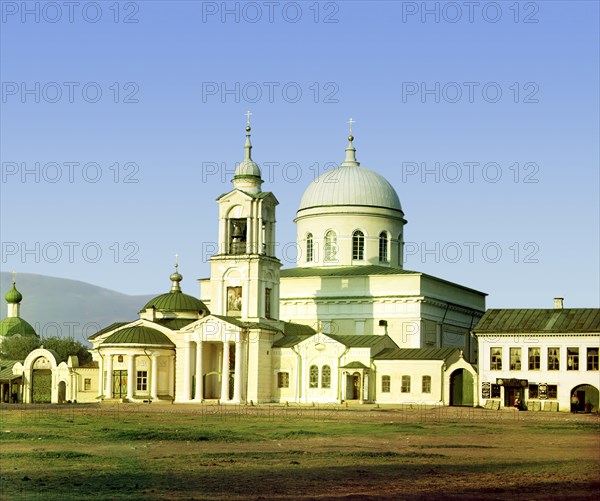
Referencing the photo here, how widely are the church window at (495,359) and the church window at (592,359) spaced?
5.20 metres

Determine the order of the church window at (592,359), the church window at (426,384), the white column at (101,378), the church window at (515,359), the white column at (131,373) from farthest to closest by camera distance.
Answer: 1. the white column at (101,378)
2. the white column at (131,373)
3. the church window at (426,384)
4. the church window at (515,359)
5. the church window at (592,359)

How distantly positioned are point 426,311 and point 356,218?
32.0 ft

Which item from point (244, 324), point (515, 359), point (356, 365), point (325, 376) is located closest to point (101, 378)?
point (244, 324)

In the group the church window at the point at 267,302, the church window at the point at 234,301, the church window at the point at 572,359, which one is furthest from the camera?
the church window at the point at 267,302

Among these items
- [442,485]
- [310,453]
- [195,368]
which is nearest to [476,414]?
[195,368]

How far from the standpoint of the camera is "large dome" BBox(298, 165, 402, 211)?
88.0 metres

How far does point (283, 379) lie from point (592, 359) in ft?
65.2

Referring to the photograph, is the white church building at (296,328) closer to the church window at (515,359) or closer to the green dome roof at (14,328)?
the church window at (515,359)

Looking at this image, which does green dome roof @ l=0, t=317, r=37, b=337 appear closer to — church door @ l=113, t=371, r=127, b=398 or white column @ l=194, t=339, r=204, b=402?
church door @ l=113, t=371, r=127, b=398

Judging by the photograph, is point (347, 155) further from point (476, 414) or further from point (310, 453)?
point (310, 453)

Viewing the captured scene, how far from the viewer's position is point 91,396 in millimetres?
81438

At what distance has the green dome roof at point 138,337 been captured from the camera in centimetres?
7625

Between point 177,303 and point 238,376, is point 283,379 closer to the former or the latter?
point 238,376

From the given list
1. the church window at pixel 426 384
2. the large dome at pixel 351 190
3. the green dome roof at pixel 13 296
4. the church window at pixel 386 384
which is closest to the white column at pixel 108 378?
the church window at pixel 386 384
